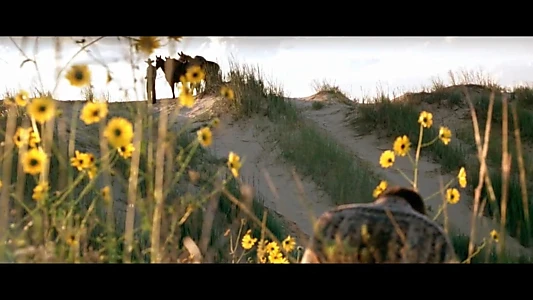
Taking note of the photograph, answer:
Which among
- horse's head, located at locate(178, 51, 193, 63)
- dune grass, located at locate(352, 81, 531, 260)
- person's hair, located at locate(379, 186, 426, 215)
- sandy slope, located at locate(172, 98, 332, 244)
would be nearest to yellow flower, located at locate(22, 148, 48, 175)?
person's hair, located at locate(379, 186, 426, 215)

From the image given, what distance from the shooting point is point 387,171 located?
9297 mm

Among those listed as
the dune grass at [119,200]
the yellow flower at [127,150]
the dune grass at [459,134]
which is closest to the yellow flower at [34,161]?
the dune grass at [119,200]

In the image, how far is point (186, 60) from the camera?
12234 millimetres

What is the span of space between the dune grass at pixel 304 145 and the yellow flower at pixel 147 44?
5309mm

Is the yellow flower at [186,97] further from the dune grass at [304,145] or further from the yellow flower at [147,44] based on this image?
the dune grass at [304,145]

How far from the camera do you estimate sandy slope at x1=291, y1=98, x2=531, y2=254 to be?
7.57 m

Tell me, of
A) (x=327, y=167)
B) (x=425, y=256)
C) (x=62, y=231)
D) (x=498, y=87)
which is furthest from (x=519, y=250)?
(x=498, y=87)

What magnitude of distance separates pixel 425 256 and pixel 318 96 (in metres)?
11.2

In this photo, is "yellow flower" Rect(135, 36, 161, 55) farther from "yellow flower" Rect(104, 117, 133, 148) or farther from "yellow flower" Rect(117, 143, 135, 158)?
"yellow flower" Rect(117, 143, 135, 158)

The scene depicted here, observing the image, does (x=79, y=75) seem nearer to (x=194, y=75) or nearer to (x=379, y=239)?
(x=194, y=75)

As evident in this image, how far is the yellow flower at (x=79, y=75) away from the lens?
2465 millimetres

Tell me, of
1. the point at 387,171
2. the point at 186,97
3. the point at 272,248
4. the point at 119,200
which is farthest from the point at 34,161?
the point at 387,171
